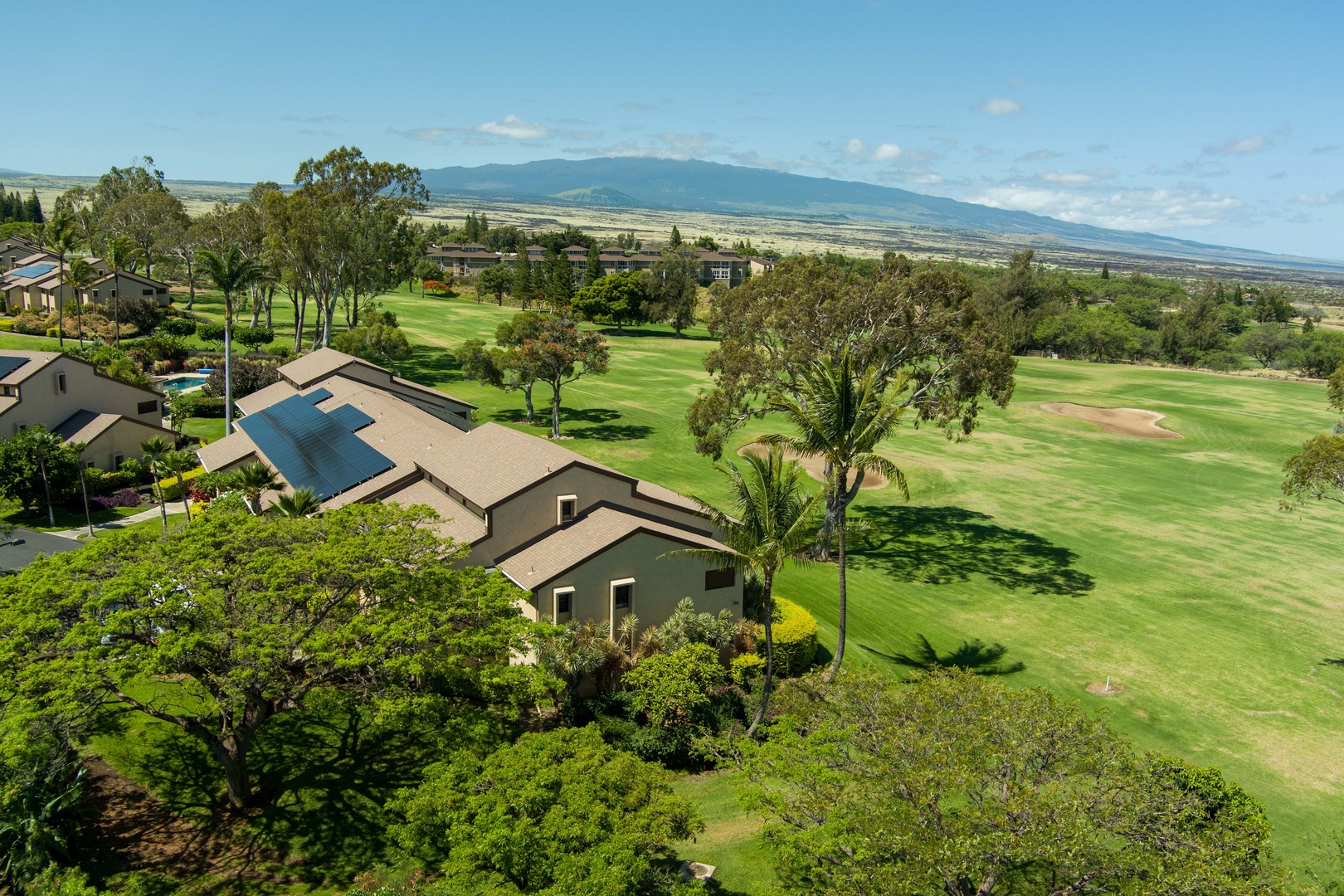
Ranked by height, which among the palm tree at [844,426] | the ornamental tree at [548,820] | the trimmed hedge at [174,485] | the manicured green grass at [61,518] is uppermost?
the palm tree at [844,426]

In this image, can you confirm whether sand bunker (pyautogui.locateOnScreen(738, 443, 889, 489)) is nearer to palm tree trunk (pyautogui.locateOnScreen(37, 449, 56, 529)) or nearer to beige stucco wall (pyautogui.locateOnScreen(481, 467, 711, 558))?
beige stucco wall (pyautogui.locateOnScreen(481, 467, 711, 558))

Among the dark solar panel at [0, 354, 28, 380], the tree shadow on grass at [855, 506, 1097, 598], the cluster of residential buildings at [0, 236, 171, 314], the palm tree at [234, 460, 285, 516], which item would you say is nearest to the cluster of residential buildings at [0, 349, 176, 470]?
the dark solar panel at [0, 354, 28, 380]

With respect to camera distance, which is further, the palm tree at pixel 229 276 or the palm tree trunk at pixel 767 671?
the palm tree at pixel 229 276

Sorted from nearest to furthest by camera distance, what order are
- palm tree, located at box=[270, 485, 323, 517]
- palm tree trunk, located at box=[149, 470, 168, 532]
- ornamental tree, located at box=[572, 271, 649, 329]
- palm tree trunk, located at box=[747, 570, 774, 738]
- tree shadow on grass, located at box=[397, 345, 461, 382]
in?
palm tree trunk, located at box=[747, 570, 774, 738], palm tree, located at box=[270, 485, 323, 517], palm tree trunk, located at box=[149, 470, 168, 532], tree shadow on grass, located at box=[397, 345, 461, 382], ornamental tree, located at box=[572, 271, 649, 329]

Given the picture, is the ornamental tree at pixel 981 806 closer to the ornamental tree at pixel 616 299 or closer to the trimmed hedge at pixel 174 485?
the trimmed hedge at pixel 174 485

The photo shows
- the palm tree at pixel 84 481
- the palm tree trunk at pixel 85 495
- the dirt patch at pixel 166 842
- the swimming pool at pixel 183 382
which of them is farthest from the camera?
the swimming pool at pixel 183 382

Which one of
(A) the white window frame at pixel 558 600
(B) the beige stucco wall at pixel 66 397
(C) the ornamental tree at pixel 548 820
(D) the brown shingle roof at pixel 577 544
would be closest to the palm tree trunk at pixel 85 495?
(B) the beige stucco wall at pixel 66 397

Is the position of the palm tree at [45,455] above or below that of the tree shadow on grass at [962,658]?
above
